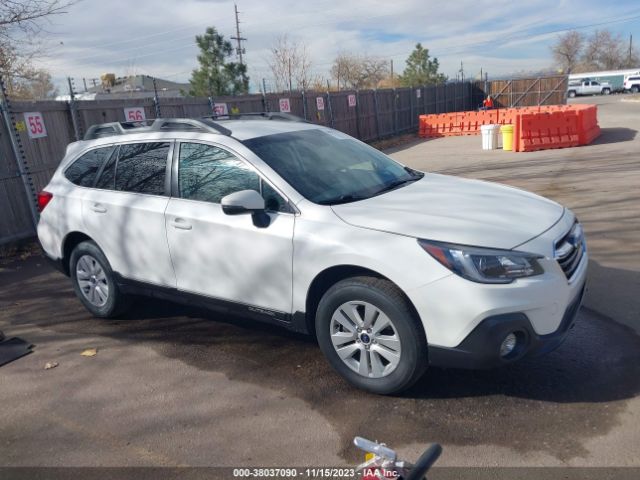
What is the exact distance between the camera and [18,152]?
866 centimetres

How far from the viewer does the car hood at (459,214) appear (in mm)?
3196

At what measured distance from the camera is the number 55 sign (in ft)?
29.0

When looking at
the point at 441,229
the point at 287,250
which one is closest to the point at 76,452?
the point at 287,250

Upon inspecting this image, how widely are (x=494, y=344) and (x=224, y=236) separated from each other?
6.54 feet

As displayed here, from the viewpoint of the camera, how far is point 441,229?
3232 mm

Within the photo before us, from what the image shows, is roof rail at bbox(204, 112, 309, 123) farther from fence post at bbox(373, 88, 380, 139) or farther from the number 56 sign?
fence post at bbox(373, 88, 380, 139)

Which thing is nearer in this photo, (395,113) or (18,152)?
(18,152)

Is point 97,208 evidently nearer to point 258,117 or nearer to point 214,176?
point 214,176

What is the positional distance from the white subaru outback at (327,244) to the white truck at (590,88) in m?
63.2

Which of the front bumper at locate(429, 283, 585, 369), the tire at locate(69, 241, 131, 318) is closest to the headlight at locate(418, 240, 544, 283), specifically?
the front bumper at locate(429, 283, 585, 369)

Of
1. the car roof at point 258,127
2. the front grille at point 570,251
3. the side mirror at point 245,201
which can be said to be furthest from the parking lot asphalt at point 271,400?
the car roof at point 258,127

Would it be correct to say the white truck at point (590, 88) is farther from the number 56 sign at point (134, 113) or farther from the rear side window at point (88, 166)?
the rear side window at point (88, 166)

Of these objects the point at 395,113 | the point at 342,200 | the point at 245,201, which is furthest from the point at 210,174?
the point at 395,113

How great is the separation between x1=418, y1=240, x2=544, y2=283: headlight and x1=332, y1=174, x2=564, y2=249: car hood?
0.05 metres
